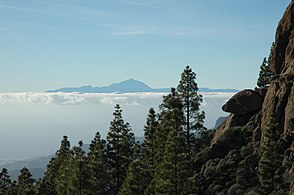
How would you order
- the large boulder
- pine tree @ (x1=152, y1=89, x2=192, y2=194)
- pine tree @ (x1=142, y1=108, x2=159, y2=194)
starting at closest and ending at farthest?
pine tree @ (x1=152, y1=89, x2=192, y2=194) → pine tree @ (x1=142, y1=108, x2=159, y2=194) → the large boulder

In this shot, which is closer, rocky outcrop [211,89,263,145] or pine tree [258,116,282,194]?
pine tree [258,116,282,194]

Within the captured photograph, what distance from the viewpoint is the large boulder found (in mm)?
58812

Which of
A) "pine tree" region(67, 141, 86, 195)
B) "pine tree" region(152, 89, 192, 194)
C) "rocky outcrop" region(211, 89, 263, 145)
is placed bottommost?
"pine tree" region(67, 141, 86, 195)

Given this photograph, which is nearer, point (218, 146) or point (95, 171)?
point (95, 171)

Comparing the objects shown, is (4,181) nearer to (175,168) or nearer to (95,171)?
(95,171)

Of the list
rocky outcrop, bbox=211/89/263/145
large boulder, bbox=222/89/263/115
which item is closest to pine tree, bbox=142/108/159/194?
rocky outcrop, bbox=211/89/263/145

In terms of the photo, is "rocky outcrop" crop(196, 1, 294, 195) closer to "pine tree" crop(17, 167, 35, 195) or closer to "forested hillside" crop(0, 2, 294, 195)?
"forested hillside" crop(0, 2, 294, 195)

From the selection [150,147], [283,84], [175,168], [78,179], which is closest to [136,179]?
[150,147]

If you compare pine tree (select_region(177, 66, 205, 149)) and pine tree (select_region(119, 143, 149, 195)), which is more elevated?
pine tree (select_region(177, 66, 205, 149))

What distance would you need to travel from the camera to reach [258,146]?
2021 inches

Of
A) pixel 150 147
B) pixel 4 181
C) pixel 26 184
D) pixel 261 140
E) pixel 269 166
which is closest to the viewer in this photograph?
pixel 269 166

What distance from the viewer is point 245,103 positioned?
59031 mm

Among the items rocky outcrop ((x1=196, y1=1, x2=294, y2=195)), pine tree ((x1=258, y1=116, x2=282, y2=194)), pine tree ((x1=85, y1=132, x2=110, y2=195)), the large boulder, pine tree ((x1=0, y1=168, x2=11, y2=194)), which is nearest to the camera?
pine tree ((x1=258, y1=116, x2=282, y2=194))

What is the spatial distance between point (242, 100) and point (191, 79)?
10.2 metres
